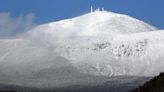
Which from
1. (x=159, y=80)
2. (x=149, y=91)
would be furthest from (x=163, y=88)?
(x=159, y=80)

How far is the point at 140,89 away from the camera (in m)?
83.2

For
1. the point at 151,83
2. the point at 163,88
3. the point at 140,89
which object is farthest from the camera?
the point at 151,83

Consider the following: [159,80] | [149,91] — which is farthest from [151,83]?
[149,91]

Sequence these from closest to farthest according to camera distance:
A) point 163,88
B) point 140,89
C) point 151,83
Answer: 1. point 163,88
2. point 140,89
3. point 151,83

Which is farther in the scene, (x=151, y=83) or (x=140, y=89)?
(x=151, y=83)

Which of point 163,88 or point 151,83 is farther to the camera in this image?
point 151,83

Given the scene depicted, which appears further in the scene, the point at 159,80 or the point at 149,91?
the point at 159,80

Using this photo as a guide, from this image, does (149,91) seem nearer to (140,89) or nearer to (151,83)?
(140,89)

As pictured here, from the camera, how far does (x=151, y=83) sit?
88.8 meters

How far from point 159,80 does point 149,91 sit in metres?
6.00

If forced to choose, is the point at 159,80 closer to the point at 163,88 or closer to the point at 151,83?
the point at 151,83

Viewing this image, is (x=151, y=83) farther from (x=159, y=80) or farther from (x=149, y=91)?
(x=149, y=91)

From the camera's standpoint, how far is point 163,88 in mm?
77250

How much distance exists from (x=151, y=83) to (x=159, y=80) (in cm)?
244
